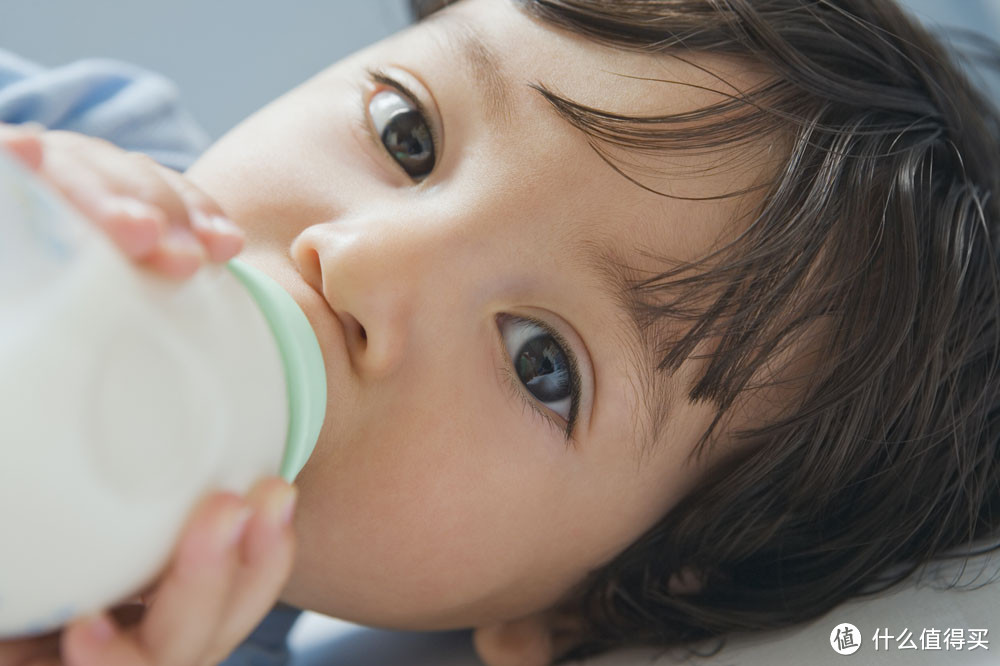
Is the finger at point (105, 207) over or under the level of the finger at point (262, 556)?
over

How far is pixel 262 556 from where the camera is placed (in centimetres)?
45

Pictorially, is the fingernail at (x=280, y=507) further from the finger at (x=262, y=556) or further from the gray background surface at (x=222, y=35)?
the gray background surface at (x=222, y=35)

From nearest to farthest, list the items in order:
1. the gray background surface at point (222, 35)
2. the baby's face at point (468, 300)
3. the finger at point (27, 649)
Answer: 1. the finger at point (27, 649)
2. the baby's face at point (468, 300)
3. the gray background surface at point (222, 35)

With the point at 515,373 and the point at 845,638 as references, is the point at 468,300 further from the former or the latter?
the point at 845,638

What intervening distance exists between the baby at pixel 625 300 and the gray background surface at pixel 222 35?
0.64 meters

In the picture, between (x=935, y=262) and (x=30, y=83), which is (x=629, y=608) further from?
(x=30, y=83)

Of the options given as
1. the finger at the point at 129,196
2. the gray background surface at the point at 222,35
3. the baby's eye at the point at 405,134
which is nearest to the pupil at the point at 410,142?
the baby's eye at the point at 405,134

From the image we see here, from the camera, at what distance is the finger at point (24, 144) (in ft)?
1.27

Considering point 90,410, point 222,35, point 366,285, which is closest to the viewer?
point 90,410

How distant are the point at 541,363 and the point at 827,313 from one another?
218 mm

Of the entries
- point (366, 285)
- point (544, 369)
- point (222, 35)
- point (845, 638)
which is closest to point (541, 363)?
point (544, 369)

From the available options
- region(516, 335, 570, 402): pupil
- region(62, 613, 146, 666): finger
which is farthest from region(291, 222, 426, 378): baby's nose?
region(62, 613, 146, 666): finger

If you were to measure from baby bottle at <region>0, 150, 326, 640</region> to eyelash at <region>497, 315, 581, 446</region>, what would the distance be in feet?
0.92

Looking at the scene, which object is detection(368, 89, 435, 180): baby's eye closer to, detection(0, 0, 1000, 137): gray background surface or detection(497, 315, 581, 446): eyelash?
detection(497, 315, 581, 446): eyelash
